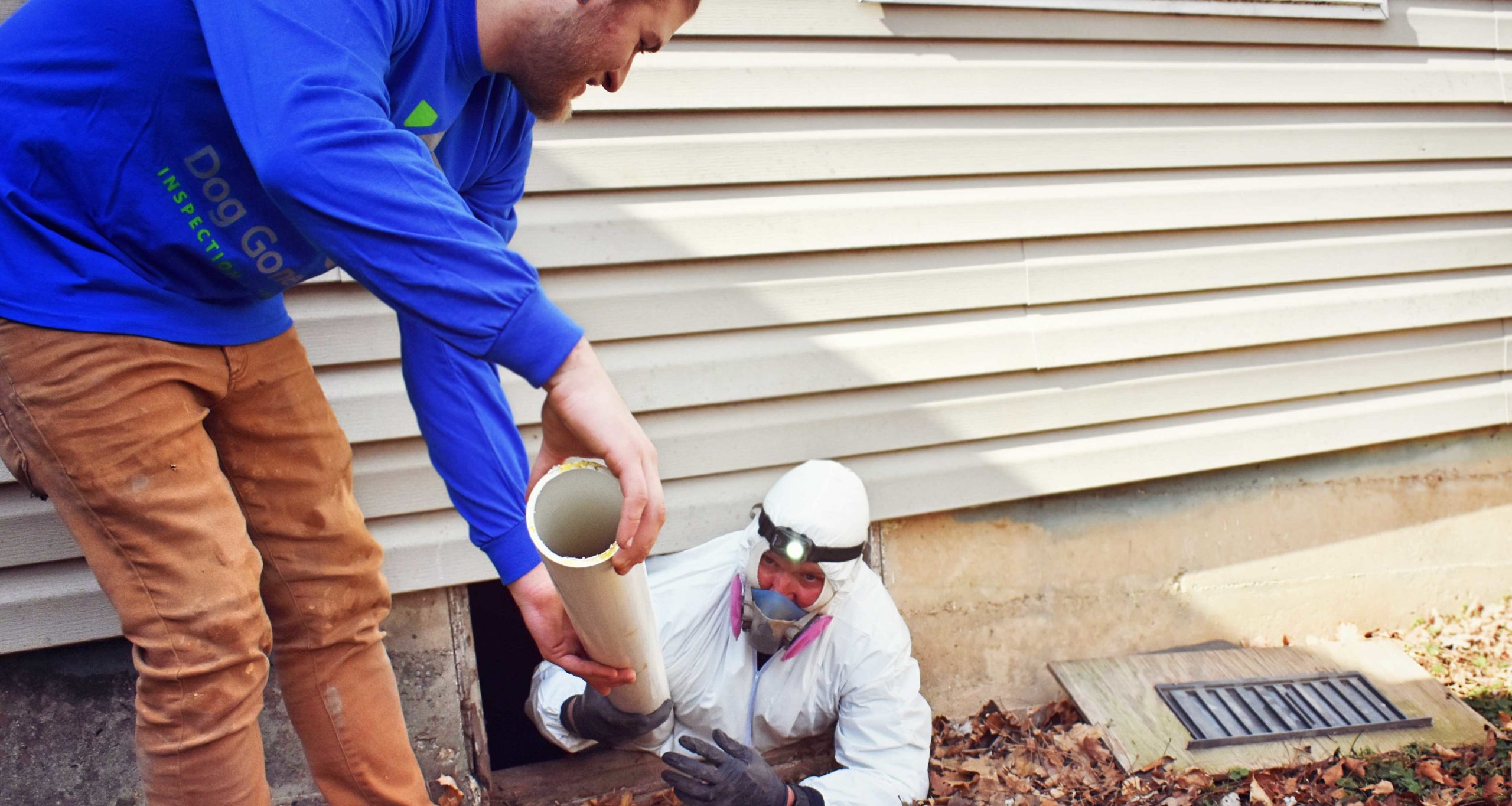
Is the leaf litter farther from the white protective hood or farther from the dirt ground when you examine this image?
the white protective hood

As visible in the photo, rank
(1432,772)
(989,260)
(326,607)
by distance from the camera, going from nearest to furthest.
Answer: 1. (326,607)
2. (1432,772)
3. (989,260)

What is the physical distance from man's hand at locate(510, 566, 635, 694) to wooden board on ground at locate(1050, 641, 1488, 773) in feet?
7.68

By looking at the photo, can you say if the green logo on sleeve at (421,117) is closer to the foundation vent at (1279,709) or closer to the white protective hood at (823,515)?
the white protective hood at (823,515)

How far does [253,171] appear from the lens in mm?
1634

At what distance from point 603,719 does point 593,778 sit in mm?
451

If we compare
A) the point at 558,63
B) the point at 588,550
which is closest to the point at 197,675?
the point at 588,550

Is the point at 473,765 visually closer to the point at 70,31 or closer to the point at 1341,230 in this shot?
the point at 70,31

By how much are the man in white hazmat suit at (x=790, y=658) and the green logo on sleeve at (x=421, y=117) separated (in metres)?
1.92

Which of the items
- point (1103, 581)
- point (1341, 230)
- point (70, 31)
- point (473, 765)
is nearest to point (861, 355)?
point (1103, 581)

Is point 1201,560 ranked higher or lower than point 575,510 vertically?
lower

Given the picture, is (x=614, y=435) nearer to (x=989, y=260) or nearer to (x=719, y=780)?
(x=719, y=780)

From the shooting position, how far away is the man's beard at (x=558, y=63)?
1.63 metres

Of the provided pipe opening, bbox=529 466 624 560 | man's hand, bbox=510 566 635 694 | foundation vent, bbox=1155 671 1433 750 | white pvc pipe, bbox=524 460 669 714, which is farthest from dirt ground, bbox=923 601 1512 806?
pipe opening, bbox=529 466 624 560

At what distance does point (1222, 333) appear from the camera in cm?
418
